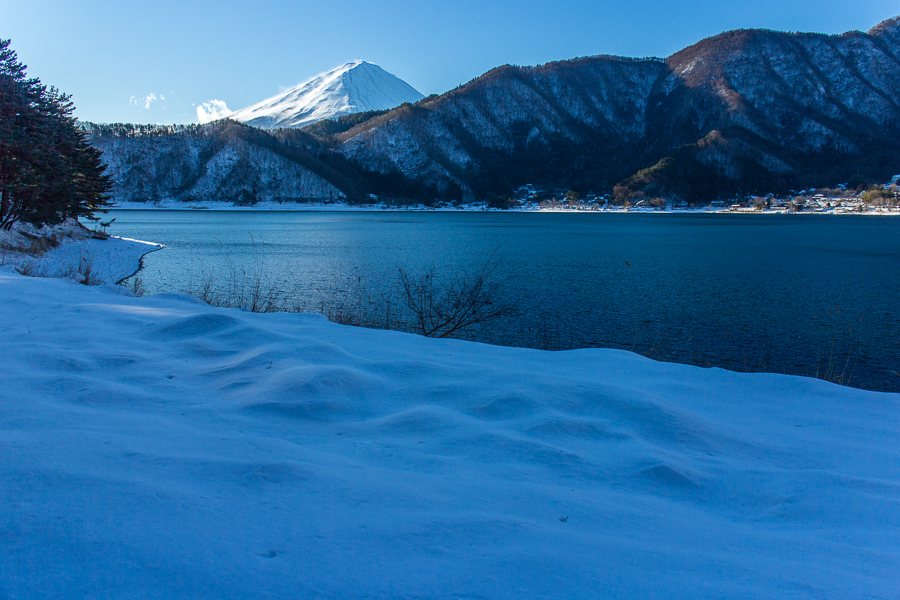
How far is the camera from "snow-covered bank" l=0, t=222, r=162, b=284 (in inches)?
655

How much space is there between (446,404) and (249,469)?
1872 millimetres

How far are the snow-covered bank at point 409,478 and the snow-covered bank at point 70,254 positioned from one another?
1302cm

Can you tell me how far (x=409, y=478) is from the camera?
8.29 feet

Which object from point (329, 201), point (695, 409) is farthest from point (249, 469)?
point (329, 201)

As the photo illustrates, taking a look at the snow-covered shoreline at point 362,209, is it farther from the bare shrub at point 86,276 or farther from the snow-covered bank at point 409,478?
the snow-covered bank at point 409,478

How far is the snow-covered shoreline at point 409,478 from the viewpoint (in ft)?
5.60

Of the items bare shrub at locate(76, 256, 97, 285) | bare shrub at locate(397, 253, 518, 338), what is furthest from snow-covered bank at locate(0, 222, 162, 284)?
bare shrub at locate(397, 253, 518, 338)

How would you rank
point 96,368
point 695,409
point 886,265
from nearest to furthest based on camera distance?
point 96,368 → point 695,409 → point 886,265

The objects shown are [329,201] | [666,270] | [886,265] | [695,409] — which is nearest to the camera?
[695,409]

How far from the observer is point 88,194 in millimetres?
32469

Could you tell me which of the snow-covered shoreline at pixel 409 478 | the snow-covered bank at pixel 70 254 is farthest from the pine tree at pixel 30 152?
the snow-covered shoreline at pixel 409 478

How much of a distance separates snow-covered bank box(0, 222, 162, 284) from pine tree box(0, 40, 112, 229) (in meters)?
1.45

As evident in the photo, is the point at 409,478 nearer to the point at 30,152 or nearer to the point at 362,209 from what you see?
the point at 30,152

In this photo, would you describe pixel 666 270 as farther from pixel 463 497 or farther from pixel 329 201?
pixel 329 201
